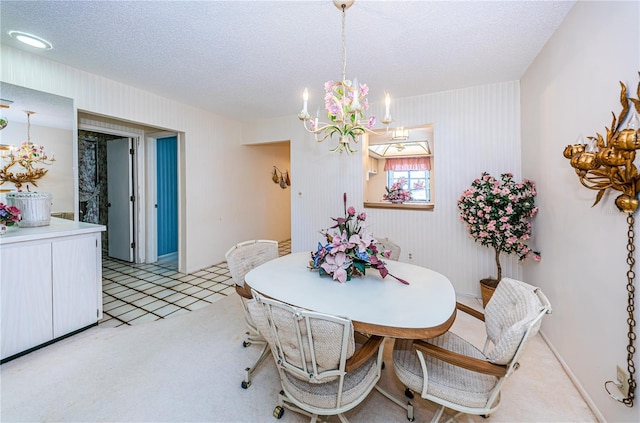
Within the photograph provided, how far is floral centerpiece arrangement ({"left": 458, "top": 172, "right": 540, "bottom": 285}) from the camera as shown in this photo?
261 cm

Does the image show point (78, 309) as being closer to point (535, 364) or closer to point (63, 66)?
point (63, 66)

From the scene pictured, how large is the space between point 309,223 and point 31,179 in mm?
3243

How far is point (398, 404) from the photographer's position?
5.43ft

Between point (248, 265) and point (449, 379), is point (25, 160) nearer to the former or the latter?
point (248, 265)

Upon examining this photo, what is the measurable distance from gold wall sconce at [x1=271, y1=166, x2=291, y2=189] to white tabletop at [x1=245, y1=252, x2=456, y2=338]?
169 inches

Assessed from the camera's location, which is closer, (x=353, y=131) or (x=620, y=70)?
(x=620, y=70)

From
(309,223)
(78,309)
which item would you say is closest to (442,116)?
(309,223)

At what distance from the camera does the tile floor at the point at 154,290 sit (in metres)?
2.89

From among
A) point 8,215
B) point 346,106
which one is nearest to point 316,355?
point 346,106

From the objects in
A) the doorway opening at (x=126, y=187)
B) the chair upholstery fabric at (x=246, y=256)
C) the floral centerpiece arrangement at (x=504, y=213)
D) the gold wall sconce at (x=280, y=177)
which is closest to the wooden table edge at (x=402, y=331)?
the chair upholstery fabric at (x=246, y=256)

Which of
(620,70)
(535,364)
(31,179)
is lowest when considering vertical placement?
(535,364)

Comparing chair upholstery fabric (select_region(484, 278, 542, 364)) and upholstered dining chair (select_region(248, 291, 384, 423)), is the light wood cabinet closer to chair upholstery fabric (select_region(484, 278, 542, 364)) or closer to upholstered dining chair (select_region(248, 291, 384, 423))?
upholstered dining chair (select_region(248, 291, 384, 423))

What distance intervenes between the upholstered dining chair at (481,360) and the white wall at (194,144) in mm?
3742

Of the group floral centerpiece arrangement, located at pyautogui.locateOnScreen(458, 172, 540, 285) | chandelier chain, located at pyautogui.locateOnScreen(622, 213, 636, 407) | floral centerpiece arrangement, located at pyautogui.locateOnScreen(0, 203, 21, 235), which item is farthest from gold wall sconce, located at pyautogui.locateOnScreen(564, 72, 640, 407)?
floral centerpiece arrangement, located at pyautogui.locateOnScreen(0, 203, 21, 235)
